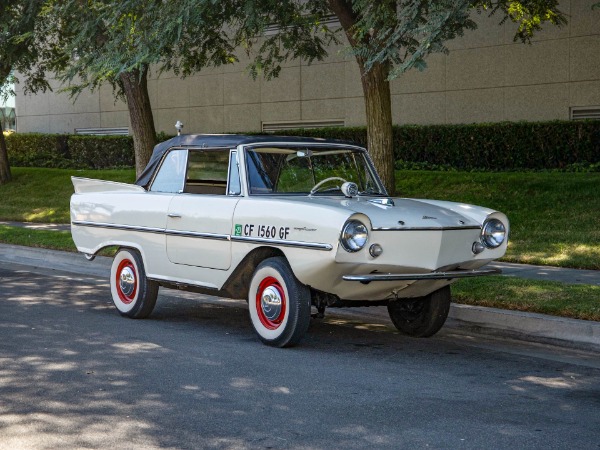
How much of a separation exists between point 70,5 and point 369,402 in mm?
11165

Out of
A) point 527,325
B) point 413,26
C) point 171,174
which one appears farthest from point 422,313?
point 413,26

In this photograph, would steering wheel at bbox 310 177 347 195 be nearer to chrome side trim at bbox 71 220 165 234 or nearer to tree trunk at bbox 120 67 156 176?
chrome side trim at bbox 71 220 165 234

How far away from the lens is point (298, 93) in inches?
997

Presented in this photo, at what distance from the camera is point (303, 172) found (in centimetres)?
930

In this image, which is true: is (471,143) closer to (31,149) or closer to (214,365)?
(214,365)

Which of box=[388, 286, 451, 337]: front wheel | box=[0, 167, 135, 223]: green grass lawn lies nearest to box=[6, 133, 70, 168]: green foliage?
box=[0, 167, 135, 223]: green grass lawn

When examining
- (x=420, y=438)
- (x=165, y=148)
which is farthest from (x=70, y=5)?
(x=420, y=438)

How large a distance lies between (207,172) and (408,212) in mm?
2176

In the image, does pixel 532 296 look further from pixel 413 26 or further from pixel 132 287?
pixel 132 287

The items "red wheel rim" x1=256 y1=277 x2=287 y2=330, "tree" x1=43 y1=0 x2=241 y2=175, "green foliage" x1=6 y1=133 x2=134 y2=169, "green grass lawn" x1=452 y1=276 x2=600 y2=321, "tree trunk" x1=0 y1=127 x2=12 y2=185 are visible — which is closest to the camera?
"red wheel rim" x1=256 y1=277 x2=287 y2=330

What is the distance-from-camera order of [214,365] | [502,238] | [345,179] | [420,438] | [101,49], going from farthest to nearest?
1. [101,49]
2. [345,179]
3. [502,238]
4. [214,365]
5. [420,438]

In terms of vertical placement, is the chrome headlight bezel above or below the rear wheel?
above

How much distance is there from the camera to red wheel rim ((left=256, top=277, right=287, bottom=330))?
27.9ft

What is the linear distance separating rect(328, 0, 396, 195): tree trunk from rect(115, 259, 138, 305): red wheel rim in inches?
221
